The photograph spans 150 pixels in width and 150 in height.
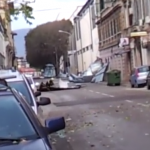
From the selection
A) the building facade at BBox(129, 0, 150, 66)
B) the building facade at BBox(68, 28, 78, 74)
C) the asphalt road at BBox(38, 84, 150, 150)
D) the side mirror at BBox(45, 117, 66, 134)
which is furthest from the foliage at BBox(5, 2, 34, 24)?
the building facade at BBox(68, 28, 78, 74)

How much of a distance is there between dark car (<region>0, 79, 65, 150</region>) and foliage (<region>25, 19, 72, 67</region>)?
10320cm

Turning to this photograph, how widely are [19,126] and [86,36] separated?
89.7m

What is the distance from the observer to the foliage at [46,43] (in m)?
111

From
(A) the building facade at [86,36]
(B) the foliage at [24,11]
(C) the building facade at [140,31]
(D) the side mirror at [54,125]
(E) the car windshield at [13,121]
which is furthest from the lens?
(A) the building facade at [86,36]

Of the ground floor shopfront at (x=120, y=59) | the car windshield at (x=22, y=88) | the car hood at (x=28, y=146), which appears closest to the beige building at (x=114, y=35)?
the ground floor shopfront at (x=120, y=59)

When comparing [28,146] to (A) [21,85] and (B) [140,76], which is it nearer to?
(A) [21,85]

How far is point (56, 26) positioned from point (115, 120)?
311ft

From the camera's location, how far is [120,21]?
6166 centimetres

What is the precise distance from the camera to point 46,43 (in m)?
111

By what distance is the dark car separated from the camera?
562 cm

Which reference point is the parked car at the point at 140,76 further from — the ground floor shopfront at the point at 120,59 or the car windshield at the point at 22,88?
the car windshield at the point at 22,88

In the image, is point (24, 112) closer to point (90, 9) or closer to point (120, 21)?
point (120, 21)

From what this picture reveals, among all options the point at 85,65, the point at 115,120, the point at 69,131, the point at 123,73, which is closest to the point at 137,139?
the point at 69,131

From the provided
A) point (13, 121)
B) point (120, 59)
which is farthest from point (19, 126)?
point (120, 59)
